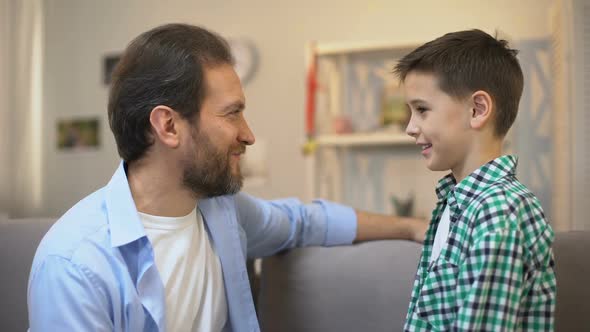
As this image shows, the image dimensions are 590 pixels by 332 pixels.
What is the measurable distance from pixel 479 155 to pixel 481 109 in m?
0.08

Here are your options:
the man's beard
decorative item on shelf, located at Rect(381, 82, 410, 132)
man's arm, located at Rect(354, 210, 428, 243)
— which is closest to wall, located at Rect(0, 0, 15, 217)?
decorative item on shelf, located at Rect(381, 82, 410, 132)

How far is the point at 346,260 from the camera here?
53.4 inches

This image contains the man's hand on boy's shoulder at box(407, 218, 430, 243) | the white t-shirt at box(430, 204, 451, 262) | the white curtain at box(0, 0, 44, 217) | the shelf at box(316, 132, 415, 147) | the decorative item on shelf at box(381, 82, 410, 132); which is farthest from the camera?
the white curtain at box(0, 0, 44, 217)

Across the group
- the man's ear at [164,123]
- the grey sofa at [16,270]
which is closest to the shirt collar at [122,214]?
the man's ear at [164,123]

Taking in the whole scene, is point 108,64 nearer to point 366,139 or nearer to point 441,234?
point 366,139

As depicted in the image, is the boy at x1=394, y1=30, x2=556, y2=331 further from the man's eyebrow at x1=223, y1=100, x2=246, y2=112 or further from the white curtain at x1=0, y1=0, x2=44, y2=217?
the white curtain at x1=0, y1=0, x2=44, y2=217

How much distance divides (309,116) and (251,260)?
151 centimetres

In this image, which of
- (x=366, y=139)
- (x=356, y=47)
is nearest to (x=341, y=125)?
(x=366, y=139)

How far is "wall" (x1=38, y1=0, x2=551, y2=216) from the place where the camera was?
3057 mm

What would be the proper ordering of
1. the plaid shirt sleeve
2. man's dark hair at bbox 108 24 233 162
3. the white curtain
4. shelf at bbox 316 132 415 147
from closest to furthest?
the plaid shirt sleeve
man's dark hair at bbox 108 24 233 162
shelf at bbox 316 132 415 147
the white curtain

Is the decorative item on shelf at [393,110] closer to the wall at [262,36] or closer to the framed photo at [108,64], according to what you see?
the wall at [262,36]

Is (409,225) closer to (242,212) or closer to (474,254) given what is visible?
(242,212)

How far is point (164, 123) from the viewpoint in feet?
3.95

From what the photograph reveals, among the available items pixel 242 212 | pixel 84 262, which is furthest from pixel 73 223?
pixel 242 212
